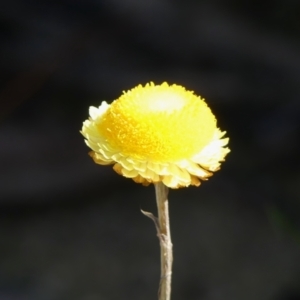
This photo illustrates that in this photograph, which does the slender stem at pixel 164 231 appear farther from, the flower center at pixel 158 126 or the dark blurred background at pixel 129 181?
the dark blurred background at pixel 129 181

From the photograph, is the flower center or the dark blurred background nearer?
the flower center

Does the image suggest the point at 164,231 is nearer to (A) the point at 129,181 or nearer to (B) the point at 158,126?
Result: (B) the point at 158,126

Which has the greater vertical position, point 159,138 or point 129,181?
point 129,181

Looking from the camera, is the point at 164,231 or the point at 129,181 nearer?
the point at 164,231

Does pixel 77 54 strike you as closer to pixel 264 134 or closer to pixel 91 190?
pixel 91 190

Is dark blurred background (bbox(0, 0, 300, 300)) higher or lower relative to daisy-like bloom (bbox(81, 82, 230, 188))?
higher

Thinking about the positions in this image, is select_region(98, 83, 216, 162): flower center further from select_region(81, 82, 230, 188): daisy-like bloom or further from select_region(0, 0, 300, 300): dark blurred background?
select_region(0, 0, 300, 300): dark blurred background

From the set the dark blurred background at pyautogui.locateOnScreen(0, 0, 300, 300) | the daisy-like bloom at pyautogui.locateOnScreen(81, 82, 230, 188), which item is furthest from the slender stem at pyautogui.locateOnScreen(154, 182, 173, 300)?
the dark blurred background at pyautogui.locateOnScreen(0, 0, 300, 300)

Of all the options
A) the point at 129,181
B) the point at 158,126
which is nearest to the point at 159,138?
the point at 158,126
